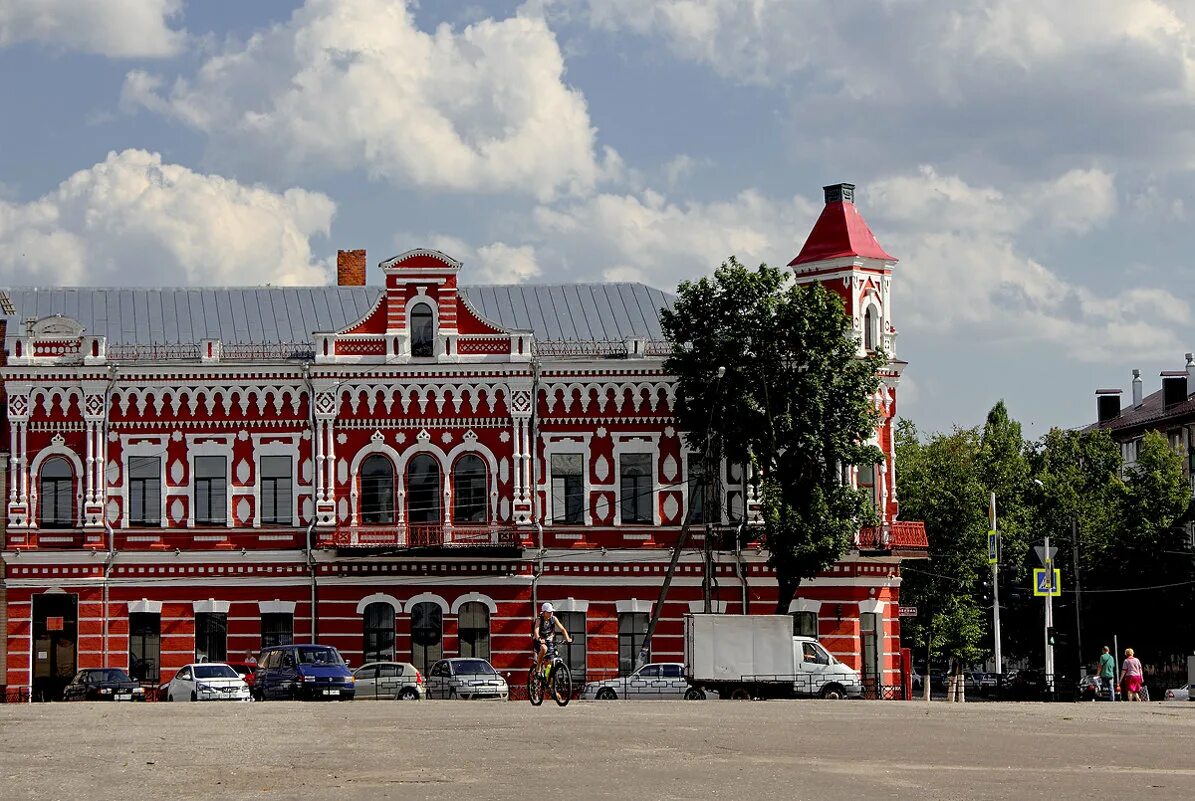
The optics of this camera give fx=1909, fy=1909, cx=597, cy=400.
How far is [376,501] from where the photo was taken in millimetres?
64750

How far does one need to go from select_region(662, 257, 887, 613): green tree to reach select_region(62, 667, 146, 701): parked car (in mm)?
19069

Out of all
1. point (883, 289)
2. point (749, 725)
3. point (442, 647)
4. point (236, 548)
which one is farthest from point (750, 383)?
point (749, 725)

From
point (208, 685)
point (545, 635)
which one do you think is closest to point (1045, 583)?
point (208, 685)

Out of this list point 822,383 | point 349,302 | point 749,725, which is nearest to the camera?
point 749,725

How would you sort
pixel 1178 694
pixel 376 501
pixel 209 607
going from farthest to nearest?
1. pixel 1178 694
2. pixel 376 501
3. pixel 209 607

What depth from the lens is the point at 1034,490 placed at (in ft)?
318

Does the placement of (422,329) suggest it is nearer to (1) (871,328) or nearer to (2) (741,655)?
(1) (871,328)

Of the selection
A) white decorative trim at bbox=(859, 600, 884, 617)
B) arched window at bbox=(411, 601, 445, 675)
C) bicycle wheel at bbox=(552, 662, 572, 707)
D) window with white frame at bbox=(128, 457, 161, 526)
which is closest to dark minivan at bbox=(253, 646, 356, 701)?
arched window at bbox=(411, 601, 445, 675)

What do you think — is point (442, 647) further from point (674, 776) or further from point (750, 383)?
point (674, 776)

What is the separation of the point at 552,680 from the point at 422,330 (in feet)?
96.3

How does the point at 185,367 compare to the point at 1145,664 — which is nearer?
the point at 185,367

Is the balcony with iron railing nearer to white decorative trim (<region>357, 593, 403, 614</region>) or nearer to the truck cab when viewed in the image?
the truck cab

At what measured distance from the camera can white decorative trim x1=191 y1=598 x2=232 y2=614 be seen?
63.6 meters

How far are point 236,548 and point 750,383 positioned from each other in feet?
59.6
